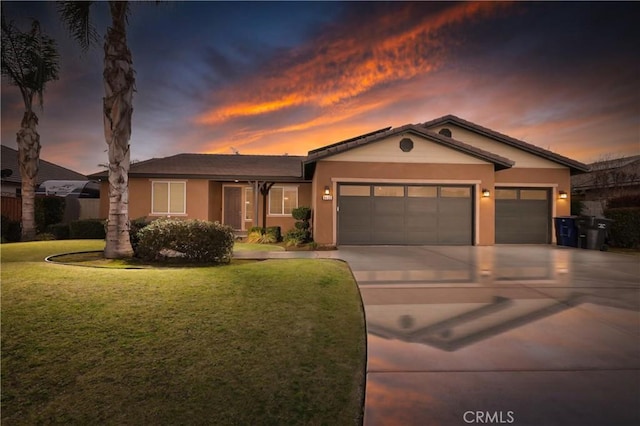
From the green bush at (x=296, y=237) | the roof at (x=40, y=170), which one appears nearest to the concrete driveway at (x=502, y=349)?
the green bush at (x=296, y=237)

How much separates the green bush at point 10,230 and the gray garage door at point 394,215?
1263 cm

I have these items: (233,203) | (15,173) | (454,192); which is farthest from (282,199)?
(15,173)

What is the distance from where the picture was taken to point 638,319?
4.59 m

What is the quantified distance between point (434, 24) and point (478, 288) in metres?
9.66

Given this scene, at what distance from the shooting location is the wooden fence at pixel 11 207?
595 inches

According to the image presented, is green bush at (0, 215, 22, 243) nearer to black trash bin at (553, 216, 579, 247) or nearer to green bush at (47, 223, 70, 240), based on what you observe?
green bush at (47, 223, 70, 240)

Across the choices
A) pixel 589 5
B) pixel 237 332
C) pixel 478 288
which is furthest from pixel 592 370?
pixel 589 5

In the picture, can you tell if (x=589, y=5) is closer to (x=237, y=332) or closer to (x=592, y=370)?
(x=592, y=370)

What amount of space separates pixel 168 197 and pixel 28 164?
17.4ft

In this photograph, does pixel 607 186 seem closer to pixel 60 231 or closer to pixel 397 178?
pixel 397 178

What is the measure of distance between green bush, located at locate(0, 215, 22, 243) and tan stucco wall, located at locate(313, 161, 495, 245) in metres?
11.7

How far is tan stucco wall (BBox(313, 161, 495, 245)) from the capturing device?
43.5ft

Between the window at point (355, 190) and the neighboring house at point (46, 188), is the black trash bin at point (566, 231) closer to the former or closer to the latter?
the window at point (355, 190)

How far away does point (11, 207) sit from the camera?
15.4m
